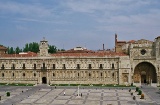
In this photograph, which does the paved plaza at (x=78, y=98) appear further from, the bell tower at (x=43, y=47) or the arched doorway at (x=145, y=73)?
the bell tower at (x=43, y=47)

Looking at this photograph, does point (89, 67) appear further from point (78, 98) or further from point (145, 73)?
point (78, 98)

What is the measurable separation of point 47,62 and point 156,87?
2987 centimetres

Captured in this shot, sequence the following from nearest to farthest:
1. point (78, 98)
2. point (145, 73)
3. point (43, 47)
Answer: point (78, 98) < point (145, 73) < point (43, 47)

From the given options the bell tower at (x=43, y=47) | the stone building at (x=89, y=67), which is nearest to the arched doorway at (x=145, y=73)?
the stone building at (x=89, y=67)

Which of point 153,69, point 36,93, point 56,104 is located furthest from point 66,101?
point 153,69

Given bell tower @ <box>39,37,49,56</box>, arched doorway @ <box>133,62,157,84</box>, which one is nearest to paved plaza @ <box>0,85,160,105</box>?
arched doorway @ <box>133,62,157,84</box>

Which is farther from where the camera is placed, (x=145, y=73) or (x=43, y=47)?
(x=43, y=47)

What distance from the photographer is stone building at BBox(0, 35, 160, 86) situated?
71.8 meters

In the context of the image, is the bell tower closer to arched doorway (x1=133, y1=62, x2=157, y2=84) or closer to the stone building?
the stone building

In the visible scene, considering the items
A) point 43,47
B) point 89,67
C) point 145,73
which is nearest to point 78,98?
point 89,67

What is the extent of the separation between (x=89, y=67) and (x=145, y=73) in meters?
15.4

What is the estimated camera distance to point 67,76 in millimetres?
74375

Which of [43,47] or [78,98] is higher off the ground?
[43,47]

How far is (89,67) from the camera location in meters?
73.8
